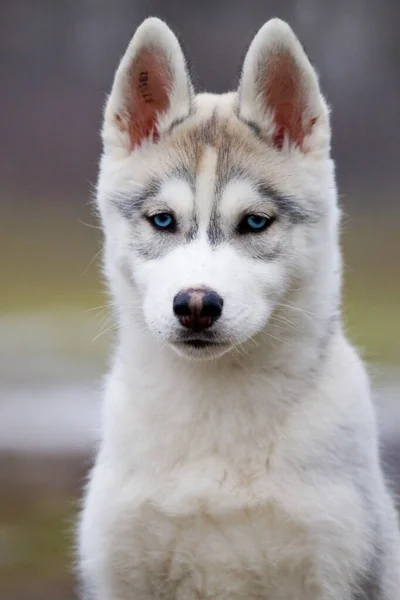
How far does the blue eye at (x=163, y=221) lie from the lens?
5.08 ft

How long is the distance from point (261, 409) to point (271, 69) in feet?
1.77

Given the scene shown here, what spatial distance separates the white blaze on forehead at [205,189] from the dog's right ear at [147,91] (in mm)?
131

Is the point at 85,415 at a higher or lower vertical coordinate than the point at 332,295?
lower

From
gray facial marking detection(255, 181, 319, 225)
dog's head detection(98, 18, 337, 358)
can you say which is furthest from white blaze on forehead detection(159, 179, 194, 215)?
gray facial marking detection(255, 181, 319, 225)

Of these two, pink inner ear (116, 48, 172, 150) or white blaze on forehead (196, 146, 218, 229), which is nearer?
white blaze on forehead (196, 146, 218, 229)

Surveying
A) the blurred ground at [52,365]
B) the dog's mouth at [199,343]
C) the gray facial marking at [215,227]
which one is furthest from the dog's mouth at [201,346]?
the blurred ground at [52,365]

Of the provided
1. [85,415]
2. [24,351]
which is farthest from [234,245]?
[24,351]

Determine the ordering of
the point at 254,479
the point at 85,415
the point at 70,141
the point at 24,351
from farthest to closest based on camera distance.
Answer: the point at 24,351, the point at 70,141, the point at 85,415, the point at 254,479

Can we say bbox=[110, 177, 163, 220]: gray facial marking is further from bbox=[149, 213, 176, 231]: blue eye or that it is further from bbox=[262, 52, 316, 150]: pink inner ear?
bbox=[262, 52, 316, 150]: pink inner ear

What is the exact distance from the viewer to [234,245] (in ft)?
5.01

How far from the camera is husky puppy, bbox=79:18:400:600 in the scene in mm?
1545

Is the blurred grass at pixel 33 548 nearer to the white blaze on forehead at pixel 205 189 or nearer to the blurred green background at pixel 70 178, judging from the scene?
the blurred green background at pixel 70 178

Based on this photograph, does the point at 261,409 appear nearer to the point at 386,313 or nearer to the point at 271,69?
the point at 271,69

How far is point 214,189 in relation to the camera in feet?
5.02
